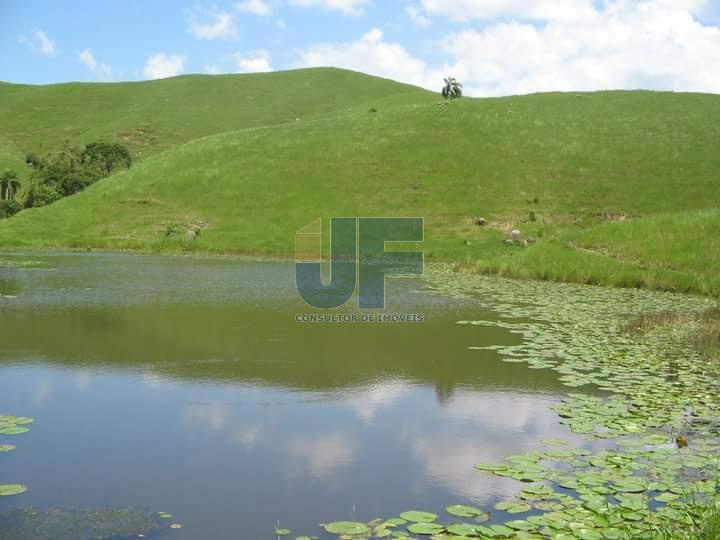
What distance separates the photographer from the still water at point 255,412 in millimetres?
8391

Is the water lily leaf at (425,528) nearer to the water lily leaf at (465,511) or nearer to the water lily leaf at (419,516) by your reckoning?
the water lily leaf at (419,516)

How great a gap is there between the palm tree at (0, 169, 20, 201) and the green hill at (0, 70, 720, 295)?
68.5 feet

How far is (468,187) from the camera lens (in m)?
55.5

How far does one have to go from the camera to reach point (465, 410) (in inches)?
476

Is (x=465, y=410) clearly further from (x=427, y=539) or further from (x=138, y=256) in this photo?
A: (x=138, y=256)

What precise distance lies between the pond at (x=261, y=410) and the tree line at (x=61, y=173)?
48.4 meters

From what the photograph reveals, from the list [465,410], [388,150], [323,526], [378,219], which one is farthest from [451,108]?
[323,526]

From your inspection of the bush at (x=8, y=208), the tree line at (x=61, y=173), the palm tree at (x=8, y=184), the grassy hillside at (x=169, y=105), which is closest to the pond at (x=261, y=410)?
the tree line at (x=61, y=173)

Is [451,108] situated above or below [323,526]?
above

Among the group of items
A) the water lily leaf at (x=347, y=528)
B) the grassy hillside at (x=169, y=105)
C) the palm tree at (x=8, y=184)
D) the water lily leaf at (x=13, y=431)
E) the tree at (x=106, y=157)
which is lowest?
the water lily leaf at (x=347, y=528)

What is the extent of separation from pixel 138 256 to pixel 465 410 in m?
33.8

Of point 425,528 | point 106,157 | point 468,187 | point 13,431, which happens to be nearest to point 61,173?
point 106,157

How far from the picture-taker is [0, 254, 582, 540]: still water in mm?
→ 8391

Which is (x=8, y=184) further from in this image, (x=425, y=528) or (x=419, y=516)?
(x=425, y=528)
